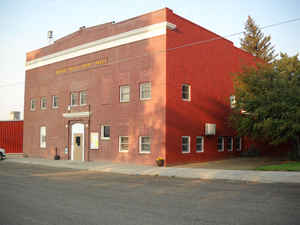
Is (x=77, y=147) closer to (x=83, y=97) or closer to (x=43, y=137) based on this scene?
(x=83, y=97)

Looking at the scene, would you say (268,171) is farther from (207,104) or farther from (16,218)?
(16,218)

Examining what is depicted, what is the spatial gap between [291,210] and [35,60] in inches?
1204

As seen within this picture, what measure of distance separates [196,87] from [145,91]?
4124 millimetres

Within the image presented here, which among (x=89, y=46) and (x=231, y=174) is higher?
(x=89, y=46)

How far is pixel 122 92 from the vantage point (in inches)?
960

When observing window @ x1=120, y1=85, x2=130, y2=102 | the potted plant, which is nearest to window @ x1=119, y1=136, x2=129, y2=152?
window @ x1=120, y1=85, x2=130, y2=102

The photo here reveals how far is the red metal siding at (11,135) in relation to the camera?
39.6 m

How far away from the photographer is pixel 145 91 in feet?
75.2

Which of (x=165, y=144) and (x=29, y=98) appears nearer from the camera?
(x=165, y=144)

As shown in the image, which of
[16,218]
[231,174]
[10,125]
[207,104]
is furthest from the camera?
[10,125]

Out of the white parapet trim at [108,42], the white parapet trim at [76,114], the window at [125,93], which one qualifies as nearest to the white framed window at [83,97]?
the white parapet trim at [76,114]

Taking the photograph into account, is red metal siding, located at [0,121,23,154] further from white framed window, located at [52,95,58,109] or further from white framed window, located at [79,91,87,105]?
white framed window, located at [79,91,87,105]

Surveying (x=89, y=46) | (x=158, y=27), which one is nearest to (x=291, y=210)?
(x=158, y=27)

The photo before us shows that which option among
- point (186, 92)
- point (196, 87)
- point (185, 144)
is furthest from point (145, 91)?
point (185, 144)
